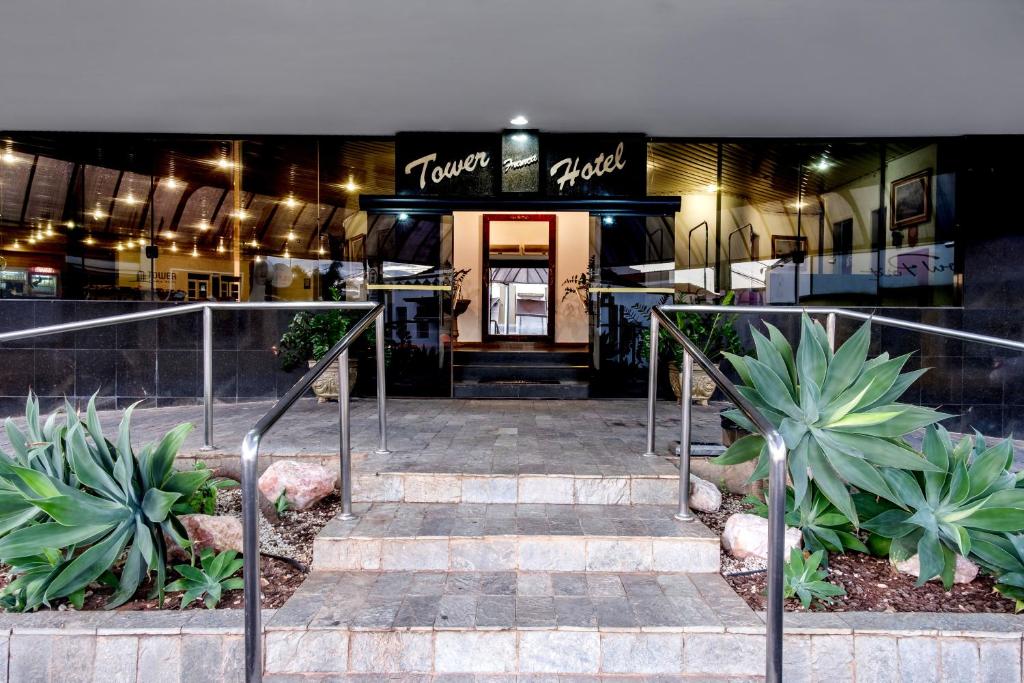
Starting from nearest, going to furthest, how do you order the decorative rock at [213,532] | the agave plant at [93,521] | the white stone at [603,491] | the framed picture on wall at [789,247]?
the agave plant at [93,521] < the decorative rock at [213,532] < the white stone at [603,491] < the framed picture on wall at [789,247]

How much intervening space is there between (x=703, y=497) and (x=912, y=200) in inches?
164

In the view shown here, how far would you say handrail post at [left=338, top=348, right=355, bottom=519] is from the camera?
246cm

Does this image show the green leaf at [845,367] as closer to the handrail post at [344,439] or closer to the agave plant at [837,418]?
the agave plant at [837,418]

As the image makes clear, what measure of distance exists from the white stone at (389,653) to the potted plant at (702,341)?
3676mm

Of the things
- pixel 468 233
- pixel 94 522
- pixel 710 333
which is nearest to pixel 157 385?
pixel 94 522

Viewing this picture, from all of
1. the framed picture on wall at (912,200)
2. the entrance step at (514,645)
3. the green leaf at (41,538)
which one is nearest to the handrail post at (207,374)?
the green leaf at (41,538)

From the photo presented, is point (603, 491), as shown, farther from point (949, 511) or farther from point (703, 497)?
point (949, 511)

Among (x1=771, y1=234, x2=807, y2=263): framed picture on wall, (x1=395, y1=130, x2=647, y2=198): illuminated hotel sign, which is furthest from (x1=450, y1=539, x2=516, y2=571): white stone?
(x1=771, y1=234, x2=807, y2=263): framed picture on wall

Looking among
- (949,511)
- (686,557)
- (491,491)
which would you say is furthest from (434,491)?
(949,511)

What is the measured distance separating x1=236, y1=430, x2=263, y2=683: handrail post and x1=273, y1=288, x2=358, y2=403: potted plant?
3.35 meters

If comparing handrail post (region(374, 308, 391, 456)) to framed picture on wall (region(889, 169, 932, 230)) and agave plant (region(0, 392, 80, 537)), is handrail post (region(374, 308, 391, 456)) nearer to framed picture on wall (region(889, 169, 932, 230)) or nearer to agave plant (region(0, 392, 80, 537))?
agave plant (region(0, 392, 80, 537))

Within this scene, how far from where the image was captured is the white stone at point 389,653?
1.83 meters

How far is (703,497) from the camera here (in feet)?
8.98

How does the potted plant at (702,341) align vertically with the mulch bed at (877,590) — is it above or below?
above
